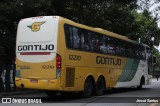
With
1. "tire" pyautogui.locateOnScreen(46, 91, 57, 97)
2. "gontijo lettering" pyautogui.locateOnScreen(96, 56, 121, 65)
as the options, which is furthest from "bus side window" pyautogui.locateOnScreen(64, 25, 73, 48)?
"gontijo lettering" pyautogui.locateOnScreen(96, 56, 121, 65)

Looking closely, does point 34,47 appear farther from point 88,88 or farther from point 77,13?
point 77,13

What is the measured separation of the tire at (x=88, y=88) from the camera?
18938mm

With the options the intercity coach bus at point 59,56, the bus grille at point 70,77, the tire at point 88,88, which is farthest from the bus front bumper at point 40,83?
the tire at point 88,88

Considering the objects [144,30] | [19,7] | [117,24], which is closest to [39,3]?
[19,7]

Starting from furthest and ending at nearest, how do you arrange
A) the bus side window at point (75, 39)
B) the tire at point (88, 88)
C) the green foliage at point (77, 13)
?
the green foliage at point (77, 13) < the tire at point (88, 88) < the bus side window at point (75, 39)

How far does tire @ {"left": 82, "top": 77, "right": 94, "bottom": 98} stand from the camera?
62.1 ft

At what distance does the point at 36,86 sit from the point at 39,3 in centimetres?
701

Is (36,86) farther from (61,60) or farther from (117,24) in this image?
(117,24)

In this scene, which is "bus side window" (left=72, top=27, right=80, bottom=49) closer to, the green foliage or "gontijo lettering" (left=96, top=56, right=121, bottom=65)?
"gontijo lettering" (left=96, top=56, right=121, bottom=65)

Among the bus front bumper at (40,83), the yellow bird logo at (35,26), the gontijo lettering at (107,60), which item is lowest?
the bus front bumper at (40,83)

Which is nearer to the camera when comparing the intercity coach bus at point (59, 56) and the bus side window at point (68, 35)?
the intercity coach bus at point (59, 56)

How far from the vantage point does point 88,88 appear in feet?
63.2

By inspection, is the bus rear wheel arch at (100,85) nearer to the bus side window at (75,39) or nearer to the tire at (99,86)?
the tire at (99,86)

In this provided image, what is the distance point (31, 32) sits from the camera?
1738 cm
